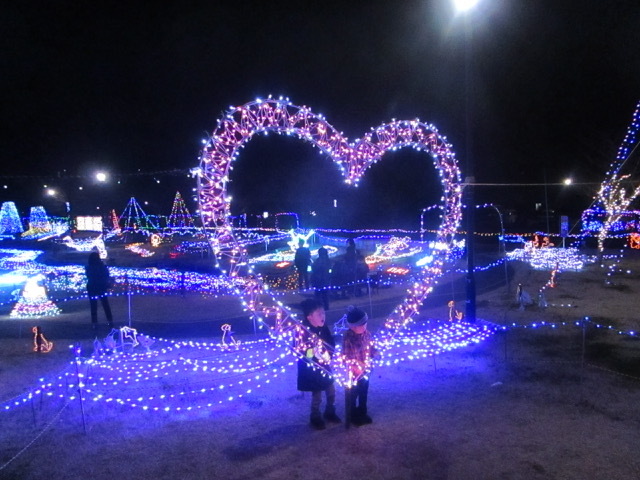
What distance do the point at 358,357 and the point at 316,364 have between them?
0.46 metres

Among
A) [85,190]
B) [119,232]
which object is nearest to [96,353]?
[119,232]

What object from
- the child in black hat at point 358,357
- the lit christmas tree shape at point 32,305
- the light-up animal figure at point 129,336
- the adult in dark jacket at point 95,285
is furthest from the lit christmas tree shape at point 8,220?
the child in black hat at point 358,357

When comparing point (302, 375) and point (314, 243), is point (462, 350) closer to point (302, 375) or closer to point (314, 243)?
point (302, 375)

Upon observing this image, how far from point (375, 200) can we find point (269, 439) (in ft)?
100

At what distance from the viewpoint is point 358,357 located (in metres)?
5.05

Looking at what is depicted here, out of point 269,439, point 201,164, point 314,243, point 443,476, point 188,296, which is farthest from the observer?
point 314,243

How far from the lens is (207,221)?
22.4ft

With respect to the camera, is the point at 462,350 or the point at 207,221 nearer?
the point at 207,221

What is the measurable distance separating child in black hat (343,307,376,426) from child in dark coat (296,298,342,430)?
0.72ft

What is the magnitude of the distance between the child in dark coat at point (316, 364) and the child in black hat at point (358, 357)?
0.72 feet

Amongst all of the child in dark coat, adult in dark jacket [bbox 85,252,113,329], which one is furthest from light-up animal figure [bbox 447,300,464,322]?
adult in dark jacket [bbox 85,252,113,329]

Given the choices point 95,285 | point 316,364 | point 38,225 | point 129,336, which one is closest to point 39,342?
point 129,336

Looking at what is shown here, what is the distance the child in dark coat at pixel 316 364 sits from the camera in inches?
198

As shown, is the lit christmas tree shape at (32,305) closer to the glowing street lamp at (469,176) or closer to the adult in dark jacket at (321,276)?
the adult in dark jacket at (321,276)
